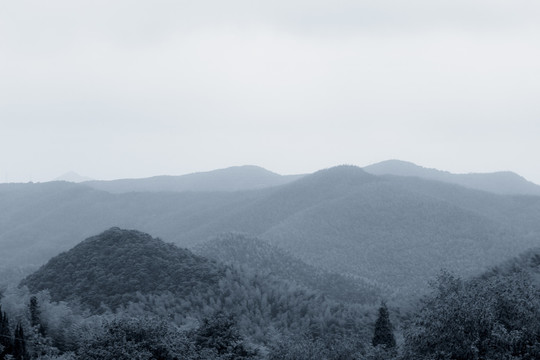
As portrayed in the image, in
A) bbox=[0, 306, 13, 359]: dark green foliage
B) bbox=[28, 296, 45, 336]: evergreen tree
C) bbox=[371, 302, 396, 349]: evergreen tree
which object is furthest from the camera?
bbox=[371, 302, 396, 349]: evergreen tree

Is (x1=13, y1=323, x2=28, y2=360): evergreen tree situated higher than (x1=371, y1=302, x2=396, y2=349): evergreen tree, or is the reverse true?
(x1=13, y1=323, x2=28, y2=360): evergreen tree

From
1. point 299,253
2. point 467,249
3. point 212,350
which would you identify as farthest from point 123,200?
point 212,350

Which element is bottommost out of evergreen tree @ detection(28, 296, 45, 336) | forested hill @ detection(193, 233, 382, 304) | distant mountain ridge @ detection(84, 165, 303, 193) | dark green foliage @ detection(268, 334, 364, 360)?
forested hill @ detection(193, 233, 382, 304)

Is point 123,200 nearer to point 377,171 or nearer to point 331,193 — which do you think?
point 331,193

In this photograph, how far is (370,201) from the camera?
101m

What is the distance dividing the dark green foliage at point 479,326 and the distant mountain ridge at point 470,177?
130 metres

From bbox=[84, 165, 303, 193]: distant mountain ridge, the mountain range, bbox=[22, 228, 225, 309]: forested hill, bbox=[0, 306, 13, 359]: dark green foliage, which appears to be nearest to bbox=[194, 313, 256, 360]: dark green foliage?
bbox=[0, 306, 13, 359]: dark green foliage

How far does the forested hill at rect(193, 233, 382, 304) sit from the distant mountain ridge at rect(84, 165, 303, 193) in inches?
3796

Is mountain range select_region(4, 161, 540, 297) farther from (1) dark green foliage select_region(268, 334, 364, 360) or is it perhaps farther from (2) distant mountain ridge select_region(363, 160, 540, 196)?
(2) distant mountain ridge select_region(363, 160, 540, 196)

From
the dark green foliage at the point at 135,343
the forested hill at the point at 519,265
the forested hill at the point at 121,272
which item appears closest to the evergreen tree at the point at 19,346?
the dark green foliage at the point at 135,343

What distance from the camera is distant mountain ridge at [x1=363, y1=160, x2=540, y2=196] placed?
154m

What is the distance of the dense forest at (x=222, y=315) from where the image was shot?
20.8m

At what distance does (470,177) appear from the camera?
16438 centimetres

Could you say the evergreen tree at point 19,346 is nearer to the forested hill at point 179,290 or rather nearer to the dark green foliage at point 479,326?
the forested hill at point 179,290
